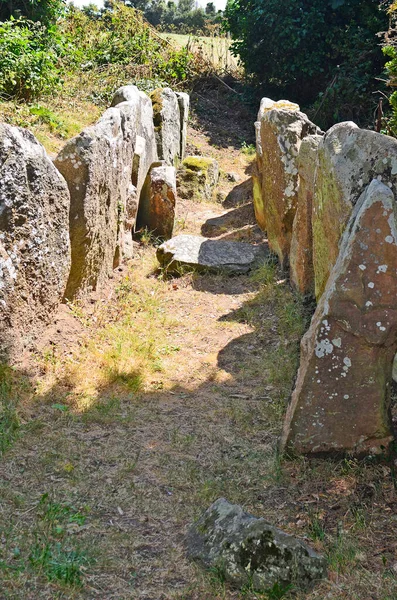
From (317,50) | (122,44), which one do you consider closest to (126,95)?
(317,50)

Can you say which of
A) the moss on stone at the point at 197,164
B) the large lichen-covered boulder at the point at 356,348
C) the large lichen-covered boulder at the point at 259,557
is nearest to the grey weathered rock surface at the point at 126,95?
the moss on stone at the point at 197,164

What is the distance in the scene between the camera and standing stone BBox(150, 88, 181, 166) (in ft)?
34.0

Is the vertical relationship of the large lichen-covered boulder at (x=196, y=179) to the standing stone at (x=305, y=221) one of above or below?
below

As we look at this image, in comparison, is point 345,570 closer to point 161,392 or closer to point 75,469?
A: point 75,469

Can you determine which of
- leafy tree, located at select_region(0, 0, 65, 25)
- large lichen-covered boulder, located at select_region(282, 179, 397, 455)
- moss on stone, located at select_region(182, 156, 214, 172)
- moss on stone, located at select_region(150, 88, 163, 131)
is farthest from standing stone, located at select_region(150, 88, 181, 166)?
large lichen-covered boulder, located at select_region(282, 179, 397, 455)

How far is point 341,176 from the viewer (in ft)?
15.1

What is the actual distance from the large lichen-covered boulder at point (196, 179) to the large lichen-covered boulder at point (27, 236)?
5206mm

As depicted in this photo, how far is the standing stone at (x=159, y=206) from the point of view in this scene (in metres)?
8.54

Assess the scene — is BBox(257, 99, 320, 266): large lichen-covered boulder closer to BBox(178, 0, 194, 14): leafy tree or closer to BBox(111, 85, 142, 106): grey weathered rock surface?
BBox(111, 85, 142, 106): grey weathered rock surface

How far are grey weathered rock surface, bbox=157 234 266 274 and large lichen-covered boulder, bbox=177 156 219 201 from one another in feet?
8.11

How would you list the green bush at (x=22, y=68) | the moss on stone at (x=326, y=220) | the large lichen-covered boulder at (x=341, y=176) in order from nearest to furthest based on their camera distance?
1. the large lichen-covered boulder at (x=341, y=176)
2. the moss on stone at (x=326, y=220)
3. the green bush at (x=22, y=68)

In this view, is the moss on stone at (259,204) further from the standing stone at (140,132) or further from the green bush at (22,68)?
the green bush at (22,68)

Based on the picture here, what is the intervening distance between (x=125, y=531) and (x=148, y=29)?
14.5 metres

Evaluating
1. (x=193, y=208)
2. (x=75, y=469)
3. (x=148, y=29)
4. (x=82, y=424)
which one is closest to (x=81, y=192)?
(x=82, y=424)
